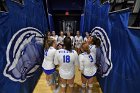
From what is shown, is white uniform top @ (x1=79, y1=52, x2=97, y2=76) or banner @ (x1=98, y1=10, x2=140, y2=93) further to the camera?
white uniform top @ (x1=79, y1=52, x2=97, y2=76)

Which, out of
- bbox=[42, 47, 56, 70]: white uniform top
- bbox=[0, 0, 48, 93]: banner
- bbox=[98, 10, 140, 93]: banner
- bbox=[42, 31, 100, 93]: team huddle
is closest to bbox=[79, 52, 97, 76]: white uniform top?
bbox=[42, 31, 100, 93]: team huddle

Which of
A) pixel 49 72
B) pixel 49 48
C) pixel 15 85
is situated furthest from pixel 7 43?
pixel 49 72

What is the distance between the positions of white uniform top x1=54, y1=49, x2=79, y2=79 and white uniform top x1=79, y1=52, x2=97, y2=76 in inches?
5.6

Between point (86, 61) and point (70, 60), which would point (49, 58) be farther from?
point (86, 61)

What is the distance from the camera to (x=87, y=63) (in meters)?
3.82

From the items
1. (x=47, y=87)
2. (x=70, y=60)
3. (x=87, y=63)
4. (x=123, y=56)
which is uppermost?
(x=123, y=56)

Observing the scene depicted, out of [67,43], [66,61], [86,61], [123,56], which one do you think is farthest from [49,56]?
[123,56]

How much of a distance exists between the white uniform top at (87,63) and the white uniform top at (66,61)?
5.6 inches

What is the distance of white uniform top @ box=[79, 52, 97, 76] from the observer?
12.4 ft

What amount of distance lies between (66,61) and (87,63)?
1.68 feet

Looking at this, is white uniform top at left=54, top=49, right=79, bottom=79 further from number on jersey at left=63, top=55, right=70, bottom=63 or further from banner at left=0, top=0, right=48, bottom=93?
banner at left=0, top=0, right=48, bottom=93

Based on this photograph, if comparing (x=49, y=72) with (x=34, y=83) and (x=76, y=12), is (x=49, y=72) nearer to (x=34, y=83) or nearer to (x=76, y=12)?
(x=34, y=83)

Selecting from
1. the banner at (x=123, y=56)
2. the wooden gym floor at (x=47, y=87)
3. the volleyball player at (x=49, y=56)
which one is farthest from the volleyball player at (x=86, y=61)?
the volleyball player at (x=49, y=56)

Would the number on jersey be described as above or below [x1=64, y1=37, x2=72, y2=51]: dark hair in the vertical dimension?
below
